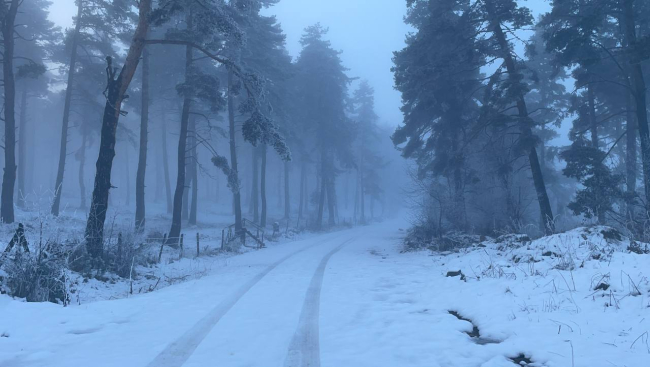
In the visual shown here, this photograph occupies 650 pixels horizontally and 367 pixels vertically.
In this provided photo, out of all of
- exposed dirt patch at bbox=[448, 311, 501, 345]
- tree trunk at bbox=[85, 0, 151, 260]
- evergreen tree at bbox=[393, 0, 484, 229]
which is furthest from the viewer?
evergreen tree at bbox=[393, 0, 484, 229]

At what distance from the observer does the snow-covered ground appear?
4.40m

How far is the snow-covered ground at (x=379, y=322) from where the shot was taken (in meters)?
4.40

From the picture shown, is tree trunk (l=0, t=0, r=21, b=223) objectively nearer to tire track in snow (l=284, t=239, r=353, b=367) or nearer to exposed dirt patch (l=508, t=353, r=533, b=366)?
tire track in snow (l=284, t=239, r=353, b=367)

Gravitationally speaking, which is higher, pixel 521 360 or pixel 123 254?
pixel 123 254

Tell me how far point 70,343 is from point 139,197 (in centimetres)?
1615

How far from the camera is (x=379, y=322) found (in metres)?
6.05

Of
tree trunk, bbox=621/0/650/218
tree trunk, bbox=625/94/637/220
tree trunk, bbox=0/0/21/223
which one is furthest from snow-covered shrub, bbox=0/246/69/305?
tree trunk, bbox=625/94/637/220

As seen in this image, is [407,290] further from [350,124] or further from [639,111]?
[350,124]

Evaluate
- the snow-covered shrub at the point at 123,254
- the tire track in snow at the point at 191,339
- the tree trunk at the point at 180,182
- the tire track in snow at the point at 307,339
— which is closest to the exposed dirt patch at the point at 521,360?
the tire track in snow at the point at 307,339

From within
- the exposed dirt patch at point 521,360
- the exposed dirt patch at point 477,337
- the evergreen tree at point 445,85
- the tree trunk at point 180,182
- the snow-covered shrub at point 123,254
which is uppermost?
the evergreen tree at point 445,85

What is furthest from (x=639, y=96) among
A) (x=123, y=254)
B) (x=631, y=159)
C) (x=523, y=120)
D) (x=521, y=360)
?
(x=123, y=254)

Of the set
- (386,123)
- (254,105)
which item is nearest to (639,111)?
(254,105)

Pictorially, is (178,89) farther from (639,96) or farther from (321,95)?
(321,95)

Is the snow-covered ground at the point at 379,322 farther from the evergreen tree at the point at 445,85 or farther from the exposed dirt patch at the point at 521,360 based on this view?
the evergreen tree at the point at 445,85
